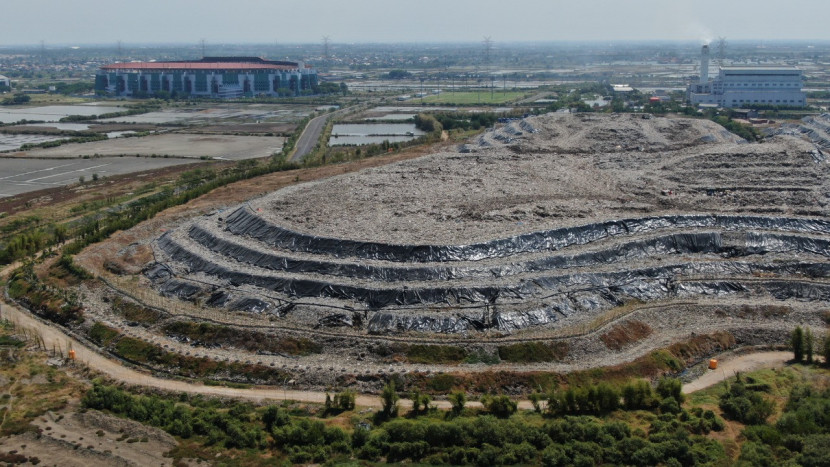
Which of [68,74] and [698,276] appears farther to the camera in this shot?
[68,74]

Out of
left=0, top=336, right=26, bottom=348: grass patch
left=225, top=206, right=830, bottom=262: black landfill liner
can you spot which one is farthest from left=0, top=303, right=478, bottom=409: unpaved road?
left=225, top=206, right=830, bottom=262: black landfill liner

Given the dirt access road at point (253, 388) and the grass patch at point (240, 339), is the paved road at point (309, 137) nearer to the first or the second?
the grass patch at point (240, 339)

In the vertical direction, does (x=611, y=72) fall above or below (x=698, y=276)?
above

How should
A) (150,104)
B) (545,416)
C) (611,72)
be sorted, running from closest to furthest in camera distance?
(545,416) < (150,104) < (611,72)

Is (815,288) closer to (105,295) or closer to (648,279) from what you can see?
(648,279)

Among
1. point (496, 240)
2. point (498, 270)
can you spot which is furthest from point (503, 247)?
point (498, 270)

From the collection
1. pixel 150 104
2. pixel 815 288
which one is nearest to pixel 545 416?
pixel 815 288

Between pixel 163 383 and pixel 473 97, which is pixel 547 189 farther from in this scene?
pixel 473 97
